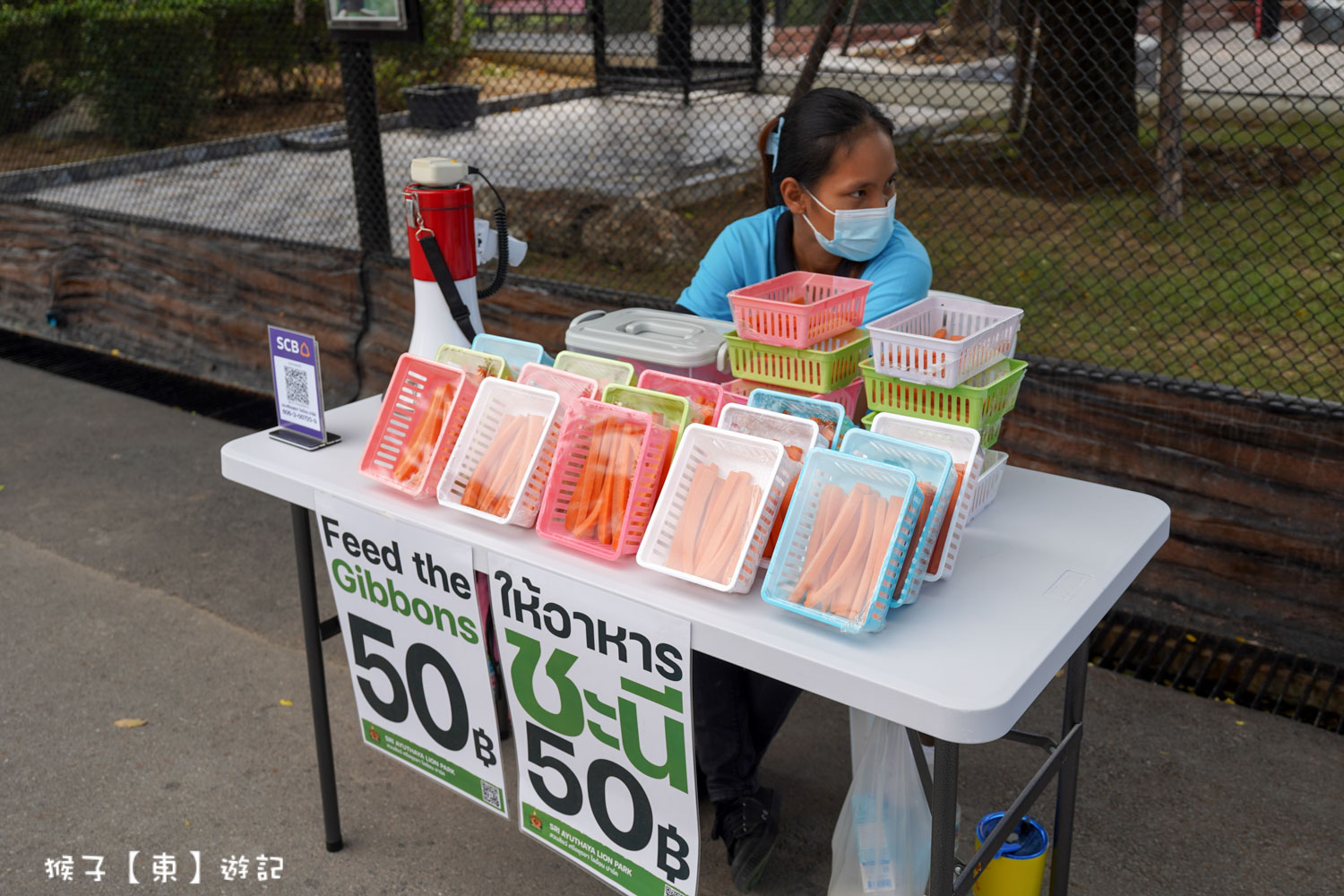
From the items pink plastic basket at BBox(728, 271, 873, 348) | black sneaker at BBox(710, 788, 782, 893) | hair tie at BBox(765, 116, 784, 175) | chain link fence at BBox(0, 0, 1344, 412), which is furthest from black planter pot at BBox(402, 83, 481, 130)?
black sneaker at BBox(710, 788, 782, 893)

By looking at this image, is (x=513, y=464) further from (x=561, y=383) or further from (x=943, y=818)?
(x=943, y=818)

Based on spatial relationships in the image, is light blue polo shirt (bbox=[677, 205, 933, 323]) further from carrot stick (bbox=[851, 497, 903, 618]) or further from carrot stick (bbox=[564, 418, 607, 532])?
carrot stick (bbox=[851, 497, 903, 618])

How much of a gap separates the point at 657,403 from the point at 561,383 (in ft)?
0.68

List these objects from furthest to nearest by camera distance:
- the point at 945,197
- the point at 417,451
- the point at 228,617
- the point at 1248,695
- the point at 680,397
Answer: the point at 945,197 < the point at 228,617 < the point at 1248,695 < the point at 417,451 < the point at 680,397

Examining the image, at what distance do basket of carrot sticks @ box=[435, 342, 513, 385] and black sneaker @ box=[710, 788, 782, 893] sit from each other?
104cm

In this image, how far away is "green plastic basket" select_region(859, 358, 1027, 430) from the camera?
1735mm

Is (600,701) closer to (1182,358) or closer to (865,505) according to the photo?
(865,505)

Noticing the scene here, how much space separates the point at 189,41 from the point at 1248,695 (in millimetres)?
6795

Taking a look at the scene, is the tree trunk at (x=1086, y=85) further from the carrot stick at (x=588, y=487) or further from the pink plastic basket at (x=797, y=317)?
the carrot stick at (x=588, y=487)

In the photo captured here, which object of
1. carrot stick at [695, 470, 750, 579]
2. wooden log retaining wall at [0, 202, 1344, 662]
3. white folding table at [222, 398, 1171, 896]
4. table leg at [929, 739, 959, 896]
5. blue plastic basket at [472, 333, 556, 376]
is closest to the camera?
white folding table at [222, 398, 1171, 896]

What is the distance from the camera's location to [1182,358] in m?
4.90

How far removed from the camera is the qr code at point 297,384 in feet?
7.46

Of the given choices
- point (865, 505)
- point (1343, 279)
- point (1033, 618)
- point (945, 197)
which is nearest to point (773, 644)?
point (865, 505)

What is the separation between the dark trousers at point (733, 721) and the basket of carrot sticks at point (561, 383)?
0.65m
